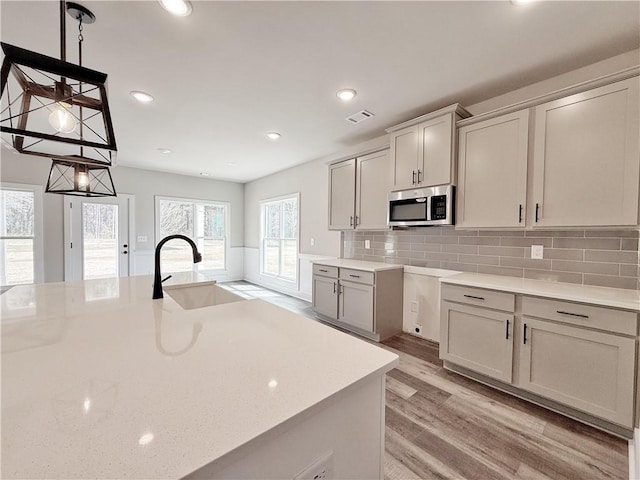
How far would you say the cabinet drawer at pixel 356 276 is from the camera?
3191 millimetres

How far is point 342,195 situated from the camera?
12.7 ft

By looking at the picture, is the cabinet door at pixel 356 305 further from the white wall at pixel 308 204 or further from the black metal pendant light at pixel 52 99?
the black metal pendant light at pixel 52 99

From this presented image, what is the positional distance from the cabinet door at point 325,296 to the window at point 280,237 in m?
1.54

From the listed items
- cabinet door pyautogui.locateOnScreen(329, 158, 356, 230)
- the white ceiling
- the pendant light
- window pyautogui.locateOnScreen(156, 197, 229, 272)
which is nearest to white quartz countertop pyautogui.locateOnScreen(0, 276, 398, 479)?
the pendant light

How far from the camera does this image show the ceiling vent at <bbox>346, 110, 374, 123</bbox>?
9.73ft

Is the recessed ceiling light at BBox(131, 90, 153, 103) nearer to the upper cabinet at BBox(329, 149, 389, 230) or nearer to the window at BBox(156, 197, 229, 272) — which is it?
the upper cabinet at BBox(329, 149, 389, 230)

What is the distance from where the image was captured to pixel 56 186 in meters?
2.16

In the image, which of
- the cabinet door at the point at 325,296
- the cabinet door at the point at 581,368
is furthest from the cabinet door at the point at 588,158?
the cabinet door at the point at 325,296

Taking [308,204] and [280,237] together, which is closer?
[308,204]

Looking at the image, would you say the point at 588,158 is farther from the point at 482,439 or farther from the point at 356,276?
the point at 356,276

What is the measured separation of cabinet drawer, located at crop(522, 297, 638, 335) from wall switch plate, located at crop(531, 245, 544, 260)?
2.05 ft

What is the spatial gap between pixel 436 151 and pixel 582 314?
1754 millimetres

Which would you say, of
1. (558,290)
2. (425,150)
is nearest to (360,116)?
(425,150)

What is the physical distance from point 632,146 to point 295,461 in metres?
2.65
